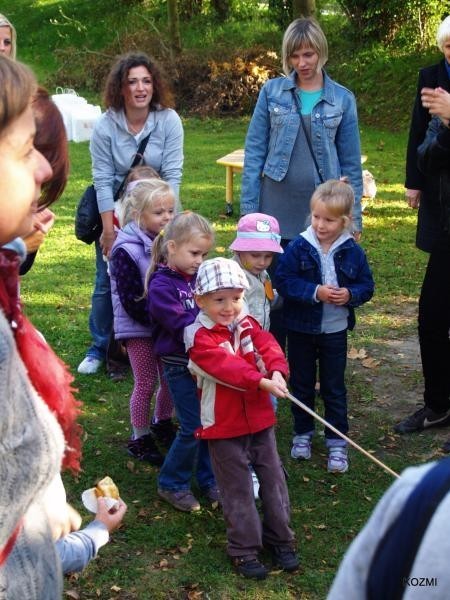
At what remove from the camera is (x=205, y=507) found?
432cm

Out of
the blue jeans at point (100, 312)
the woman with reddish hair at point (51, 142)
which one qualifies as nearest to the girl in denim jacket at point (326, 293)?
the blue jeans at point (100, 312)

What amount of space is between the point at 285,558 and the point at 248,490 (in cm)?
34

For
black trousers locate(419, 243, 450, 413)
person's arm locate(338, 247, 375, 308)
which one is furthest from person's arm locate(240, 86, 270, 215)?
black trousers locate(419, 243, 450, 413)

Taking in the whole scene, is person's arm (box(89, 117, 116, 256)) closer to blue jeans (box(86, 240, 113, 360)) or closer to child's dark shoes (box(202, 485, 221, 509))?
blue jeans (box(86, 240, 113, 360))

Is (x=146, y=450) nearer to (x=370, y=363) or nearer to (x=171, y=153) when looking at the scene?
(x=171, y=153)

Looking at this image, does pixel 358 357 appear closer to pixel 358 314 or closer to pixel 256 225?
pixel 358 314

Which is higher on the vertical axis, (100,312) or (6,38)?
(6,38)

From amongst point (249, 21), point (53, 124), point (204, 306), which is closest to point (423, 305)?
point (204, 306)

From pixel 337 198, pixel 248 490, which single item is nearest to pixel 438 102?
pixel 337 198

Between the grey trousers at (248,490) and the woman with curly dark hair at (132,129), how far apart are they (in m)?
1.99

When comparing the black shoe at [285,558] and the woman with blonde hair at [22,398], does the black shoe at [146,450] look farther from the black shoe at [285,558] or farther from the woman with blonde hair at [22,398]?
the woman with blonde hair at [22,398]

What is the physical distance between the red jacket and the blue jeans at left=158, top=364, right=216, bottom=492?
0.33 m

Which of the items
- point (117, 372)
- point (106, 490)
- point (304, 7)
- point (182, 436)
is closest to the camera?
point (106, 490)

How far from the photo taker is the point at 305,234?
460 cm
